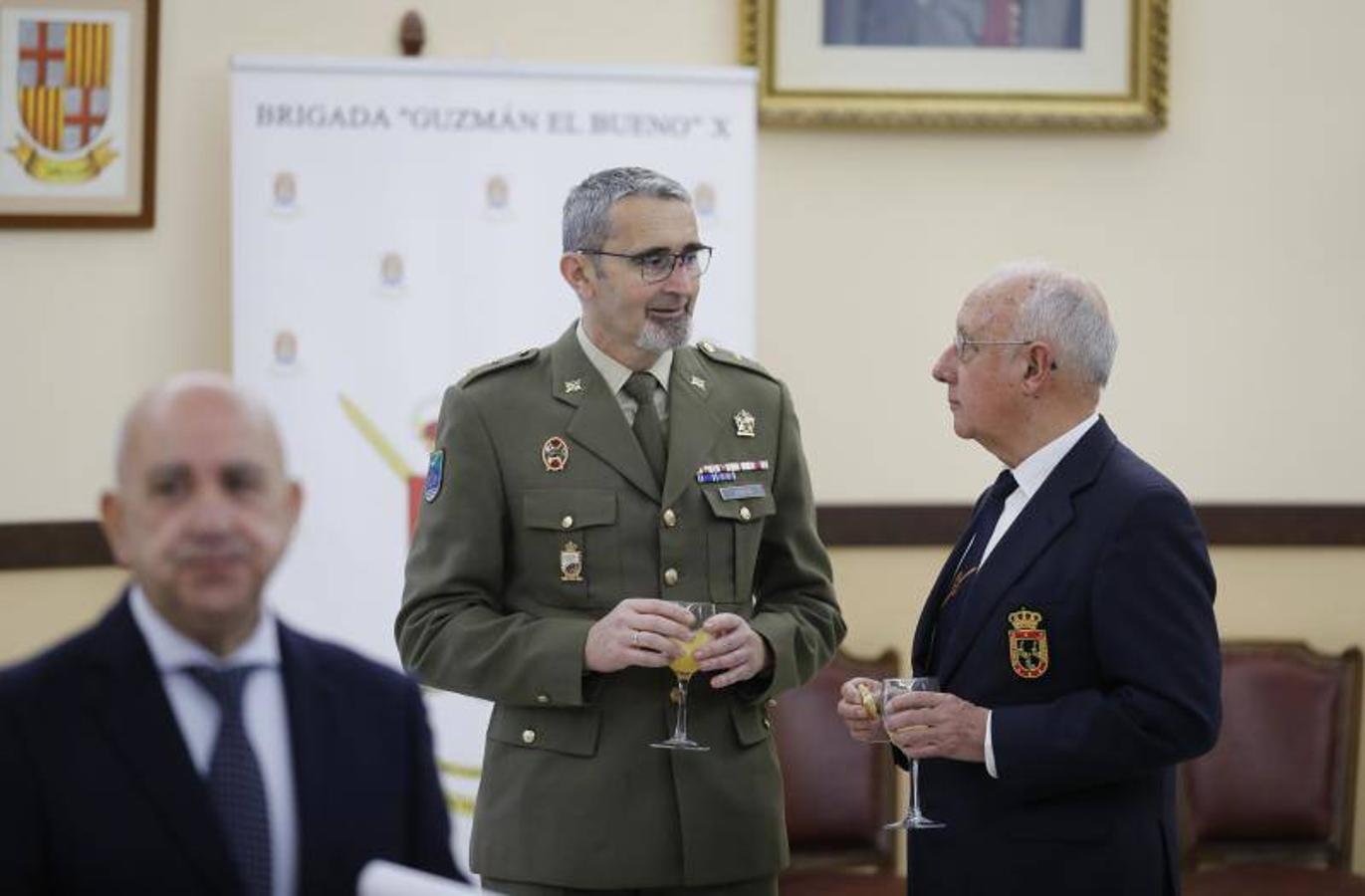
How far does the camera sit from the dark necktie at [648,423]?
3.21 metres

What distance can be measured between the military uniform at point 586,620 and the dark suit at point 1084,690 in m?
0.33

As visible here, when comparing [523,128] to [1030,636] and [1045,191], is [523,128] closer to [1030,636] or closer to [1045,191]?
[1045,191]

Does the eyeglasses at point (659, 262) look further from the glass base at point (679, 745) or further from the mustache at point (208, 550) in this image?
the mustache at point (208, 550)

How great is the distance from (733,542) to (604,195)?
2.05 feet

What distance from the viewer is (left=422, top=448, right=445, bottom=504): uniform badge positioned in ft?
10.3

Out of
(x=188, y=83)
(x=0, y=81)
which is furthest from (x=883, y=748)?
(x=0, y=81)

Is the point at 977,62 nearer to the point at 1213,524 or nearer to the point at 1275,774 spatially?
the point at 1213,524

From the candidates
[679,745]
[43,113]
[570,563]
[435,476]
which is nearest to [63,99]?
[43,113]

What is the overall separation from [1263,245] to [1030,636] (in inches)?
116

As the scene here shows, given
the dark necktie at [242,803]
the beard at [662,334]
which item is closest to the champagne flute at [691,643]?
the beard at [662,334]

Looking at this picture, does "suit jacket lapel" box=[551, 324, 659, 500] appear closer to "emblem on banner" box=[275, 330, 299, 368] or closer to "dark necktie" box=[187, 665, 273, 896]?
"dark necktie" box=[187, 665, 273, 896]

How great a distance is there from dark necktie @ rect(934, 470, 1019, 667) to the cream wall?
7.26ft

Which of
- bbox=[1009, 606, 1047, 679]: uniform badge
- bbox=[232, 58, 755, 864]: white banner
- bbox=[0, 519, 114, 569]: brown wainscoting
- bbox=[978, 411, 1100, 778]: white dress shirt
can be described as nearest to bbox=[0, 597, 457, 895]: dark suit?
bbox=[1009, 606, 1047, 679]: uniform badge

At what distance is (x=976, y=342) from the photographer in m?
3.04
